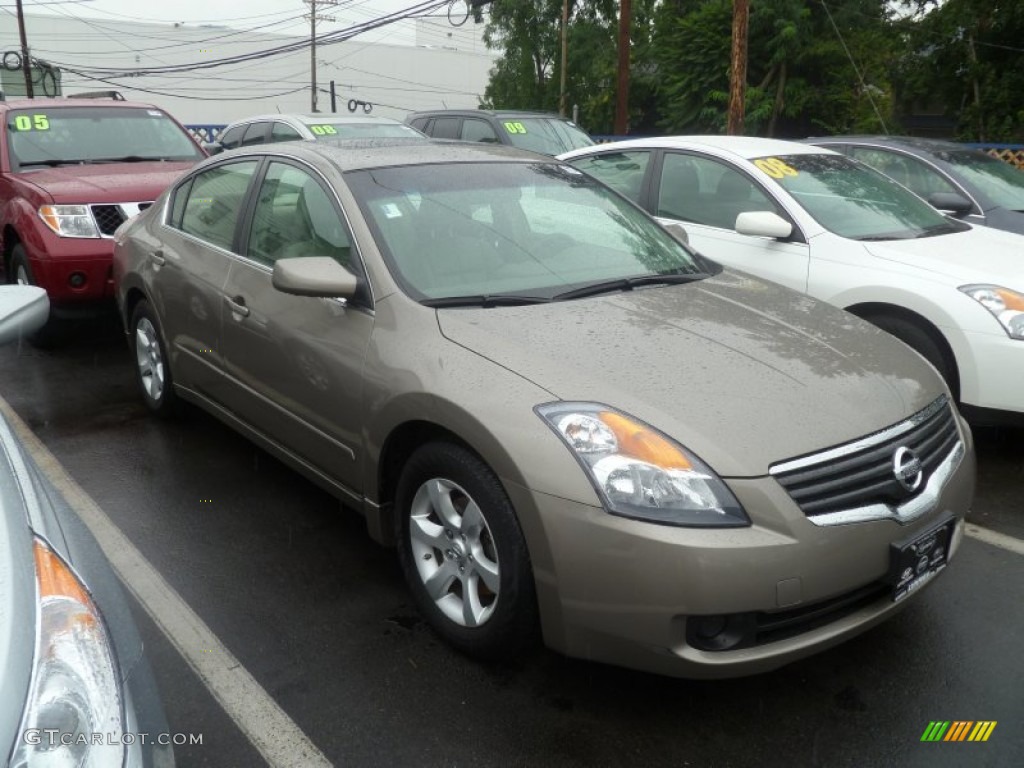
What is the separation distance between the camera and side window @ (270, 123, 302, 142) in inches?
419

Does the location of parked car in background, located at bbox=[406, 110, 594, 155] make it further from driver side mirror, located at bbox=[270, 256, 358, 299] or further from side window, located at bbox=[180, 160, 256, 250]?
driver side mirror, located at bbox=[270, 256, 358, 299]

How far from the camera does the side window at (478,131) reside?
11.5m

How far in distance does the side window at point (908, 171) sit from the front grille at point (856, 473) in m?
5.66

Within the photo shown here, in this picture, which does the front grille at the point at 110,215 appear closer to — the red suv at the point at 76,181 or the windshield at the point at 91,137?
the red suv at the point at 76,181

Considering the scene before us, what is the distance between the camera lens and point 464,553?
2836 millimetres

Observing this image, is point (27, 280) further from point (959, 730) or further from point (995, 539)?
point (959, 730)

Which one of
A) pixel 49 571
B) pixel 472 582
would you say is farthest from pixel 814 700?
pixel 49 571

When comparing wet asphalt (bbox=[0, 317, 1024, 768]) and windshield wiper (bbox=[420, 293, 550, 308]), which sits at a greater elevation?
windshield wiper (bbox=[420, 293, 550, 308])

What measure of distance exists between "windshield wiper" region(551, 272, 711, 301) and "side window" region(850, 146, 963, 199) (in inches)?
190

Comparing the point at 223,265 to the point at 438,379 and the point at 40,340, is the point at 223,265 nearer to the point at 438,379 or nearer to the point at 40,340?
the point at 438,379

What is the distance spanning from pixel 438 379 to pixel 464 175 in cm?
128

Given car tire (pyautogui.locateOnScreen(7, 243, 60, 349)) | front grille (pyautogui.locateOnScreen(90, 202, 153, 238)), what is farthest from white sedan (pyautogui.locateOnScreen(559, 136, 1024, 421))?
car tire (pyautogui.locateOnScreen(7, 243, 60, 349))

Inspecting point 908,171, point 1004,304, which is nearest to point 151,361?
point 1004,304

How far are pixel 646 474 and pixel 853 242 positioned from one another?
126 inches
